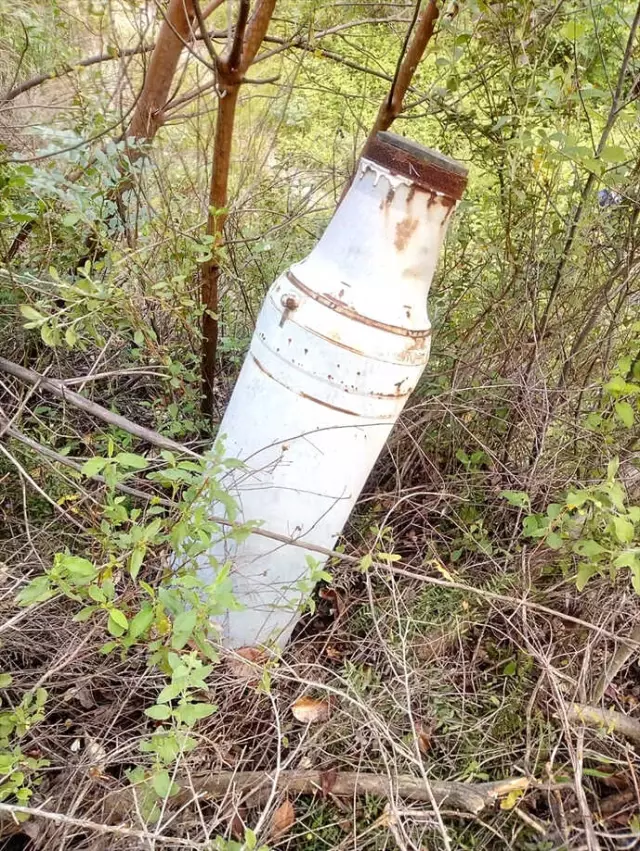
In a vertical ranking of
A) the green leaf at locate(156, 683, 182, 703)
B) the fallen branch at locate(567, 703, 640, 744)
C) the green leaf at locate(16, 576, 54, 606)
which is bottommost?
the fallen branch at locate(567, 703, 640, 744)

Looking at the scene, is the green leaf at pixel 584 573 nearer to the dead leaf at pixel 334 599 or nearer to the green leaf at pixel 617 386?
the green leaf at pixel 617 386

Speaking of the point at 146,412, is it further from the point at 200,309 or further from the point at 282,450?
the point at 282,450

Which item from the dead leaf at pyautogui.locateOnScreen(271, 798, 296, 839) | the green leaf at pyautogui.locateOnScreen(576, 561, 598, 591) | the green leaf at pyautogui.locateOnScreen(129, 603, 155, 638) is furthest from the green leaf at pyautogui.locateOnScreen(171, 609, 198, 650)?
the green leaf at pyautogui.locateOnScreen(576, 561, 598, 591)

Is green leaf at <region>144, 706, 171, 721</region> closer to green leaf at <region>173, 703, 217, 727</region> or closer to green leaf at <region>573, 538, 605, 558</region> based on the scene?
green leaf at <region>173, 703, 217, 727</region>

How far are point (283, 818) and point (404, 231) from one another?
1451mm

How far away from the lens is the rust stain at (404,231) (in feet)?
4.79

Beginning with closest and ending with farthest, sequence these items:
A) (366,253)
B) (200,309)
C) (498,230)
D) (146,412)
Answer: (366,253) → (200,309) → (498,230) → (146,412)

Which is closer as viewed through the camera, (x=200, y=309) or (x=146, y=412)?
(x=200, y=309)

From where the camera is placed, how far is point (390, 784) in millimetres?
1357

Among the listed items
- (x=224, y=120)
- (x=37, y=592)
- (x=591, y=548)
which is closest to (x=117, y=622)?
(x=37, y=592)

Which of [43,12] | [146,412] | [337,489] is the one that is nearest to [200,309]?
[146,412]

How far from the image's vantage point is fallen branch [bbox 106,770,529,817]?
1.44m

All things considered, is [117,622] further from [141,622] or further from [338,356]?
[338,356]

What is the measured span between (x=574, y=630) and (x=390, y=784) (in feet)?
2.48
